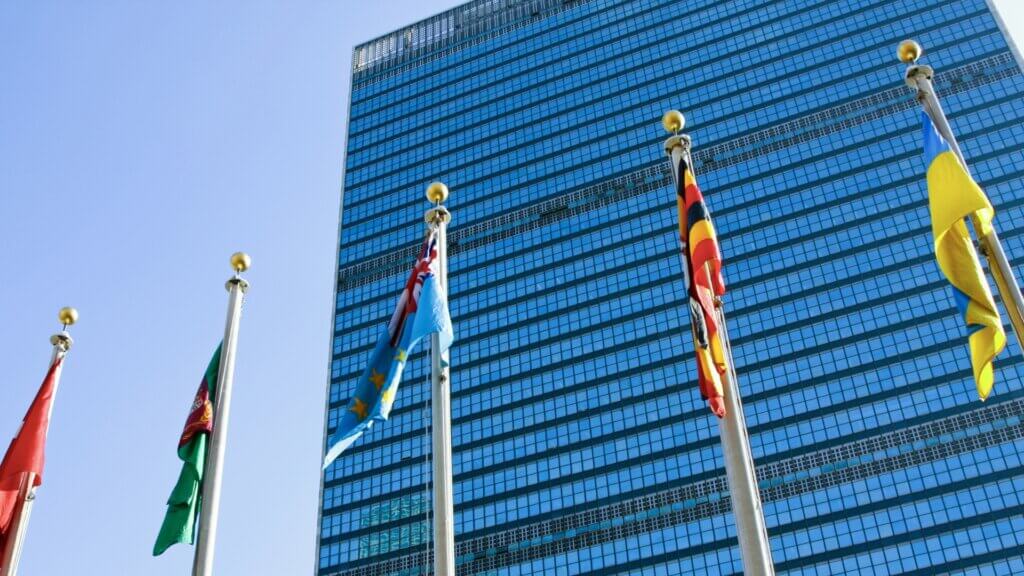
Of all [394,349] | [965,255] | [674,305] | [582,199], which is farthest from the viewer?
[582,199]

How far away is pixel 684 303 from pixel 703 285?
257 ft

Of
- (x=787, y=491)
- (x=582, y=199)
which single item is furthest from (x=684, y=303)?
(x=787, y=491)

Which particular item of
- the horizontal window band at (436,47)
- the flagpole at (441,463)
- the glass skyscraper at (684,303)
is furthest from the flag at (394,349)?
the horizontal window band at (436,47)

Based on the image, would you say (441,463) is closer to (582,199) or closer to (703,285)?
(703,285)

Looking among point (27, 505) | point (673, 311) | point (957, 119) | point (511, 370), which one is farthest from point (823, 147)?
point (27, 505)

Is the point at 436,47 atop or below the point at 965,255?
atop

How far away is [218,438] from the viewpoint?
98.1 ft

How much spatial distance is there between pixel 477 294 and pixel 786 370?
3418cm

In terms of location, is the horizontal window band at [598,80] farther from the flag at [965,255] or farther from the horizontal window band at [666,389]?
→ the flag at [965,255]

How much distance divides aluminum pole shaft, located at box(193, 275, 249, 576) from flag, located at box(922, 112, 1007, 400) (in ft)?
60.2

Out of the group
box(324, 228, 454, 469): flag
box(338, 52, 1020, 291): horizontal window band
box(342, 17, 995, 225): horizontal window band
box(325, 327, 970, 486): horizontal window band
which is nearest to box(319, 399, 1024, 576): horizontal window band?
box(325, 327, 970, 486): horizontal window band

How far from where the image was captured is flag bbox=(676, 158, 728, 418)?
2661 centimetres

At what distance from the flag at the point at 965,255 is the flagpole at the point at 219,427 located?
18.4 m

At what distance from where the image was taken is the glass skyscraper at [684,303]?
90188 mm
